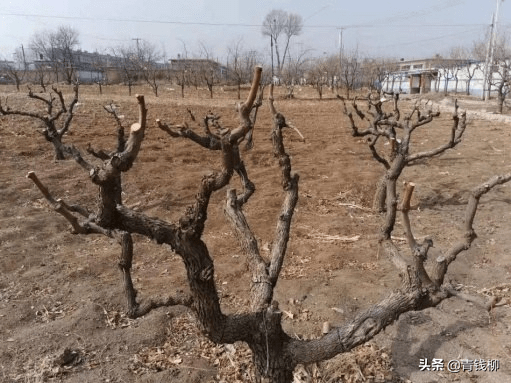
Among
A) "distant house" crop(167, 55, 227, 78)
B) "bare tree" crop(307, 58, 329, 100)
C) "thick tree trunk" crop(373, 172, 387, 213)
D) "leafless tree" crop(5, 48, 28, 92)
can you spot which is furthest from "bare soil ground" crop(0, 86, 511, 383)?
"distant house" crop(167, 55, 227, 78)

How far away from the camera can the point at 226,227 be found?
5473 mm

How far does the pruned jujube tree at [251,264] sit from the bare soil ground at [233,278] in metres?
0.72

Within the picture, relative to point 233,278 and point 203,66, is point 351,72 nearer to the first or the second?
point 203,66

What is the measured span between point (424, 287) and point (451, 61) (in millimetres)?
42437

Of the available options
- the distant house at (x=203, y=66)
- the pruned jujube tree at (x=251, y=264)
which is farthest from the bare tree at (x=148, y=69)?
the pruned jujube tree at (x=251, y=264)

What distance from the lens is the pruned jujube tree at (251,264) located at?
67.0 inches

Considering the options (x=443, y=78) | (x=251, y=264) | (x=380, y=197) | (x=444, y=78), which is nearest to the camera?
(x=251, y=264)

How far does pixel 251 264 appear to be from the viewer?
8.02 ft

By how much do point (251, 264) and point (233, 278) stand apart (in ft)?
5.80

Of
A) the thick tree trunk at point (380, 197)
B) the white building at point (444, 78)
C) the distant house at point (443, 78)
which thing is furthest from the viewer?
the distant house at point (443, 78)

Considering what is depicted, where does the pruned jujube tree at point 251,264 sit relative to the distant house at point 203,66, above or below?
below

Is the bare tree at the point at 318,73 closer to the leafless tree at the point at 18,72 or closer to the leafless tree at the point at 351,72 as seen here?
the leafless tree at the point at 351,72

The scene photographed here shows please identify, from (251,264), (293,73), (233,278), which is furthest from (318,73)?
(251,264)

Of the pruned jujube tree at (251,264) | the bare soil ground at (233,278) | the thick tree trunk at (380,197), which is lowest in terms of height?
the bare soil ground at (233,278)
